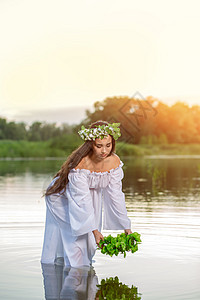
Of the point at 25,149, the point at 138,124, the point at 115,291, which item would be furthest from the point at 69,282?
the point at 138,124

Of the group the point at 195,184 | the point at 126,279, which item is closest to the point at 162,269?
the point at 126,279

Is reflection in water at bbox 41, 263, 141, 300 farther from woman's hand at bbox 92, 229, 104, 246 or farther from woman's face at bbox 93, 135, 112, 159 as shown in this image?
woman's face at bbox 93, 135, 112, 159

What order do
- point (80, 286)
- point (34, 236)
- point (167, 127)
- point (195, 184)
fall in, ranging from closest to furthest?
point (80, 286), point (34, 236), point (195, 184), point (167, 127)

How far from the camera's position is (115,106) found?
78188 mm

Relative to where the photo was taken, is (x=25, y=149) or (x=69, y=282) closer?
(x=69, y=282)

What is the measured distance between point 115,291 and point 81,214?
1563mm

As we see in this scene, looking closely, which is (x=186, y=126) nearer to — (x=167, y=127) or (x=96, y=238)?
(x=167, y=127)

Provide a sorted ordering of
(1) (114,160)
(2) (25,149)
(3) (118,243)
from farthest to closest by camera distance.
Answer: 1. (2) (25,149)
2. (1) (114,160)
3. (3) (118,243)

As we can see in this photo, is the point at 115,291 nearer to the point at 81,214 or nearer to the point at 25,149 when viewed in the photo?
the point at 81,214

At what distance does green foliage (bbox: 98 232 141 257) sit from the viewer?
8.58 m

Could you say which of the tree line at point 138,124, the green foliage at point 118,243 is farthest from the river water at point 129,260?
the tree line at point 138,124

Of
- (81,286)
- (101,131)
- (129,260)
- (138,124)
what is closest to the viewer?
(81,286)

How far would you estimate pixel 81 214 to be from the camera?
8.88 m

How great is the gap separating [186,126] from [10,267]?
81.7 meters
